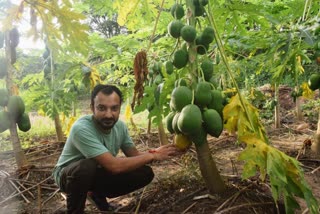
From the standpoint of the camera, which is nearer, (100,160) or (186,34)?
(186,34)

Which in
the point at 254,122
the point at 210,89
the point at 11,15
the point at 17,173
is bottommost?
the point at 17,173

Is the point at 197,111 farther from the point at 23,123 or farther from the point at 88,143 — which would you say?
the point at 23,123

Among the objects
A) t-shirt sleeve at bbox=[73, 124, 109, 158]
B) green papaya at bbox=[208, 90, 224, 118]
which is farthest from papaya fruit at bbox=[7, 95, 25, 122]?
green papaya at bbox=[208, 90, 224, 118]

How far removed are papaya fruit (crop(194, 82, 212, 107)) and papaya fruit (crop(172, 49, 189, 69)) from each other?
0.22 meters

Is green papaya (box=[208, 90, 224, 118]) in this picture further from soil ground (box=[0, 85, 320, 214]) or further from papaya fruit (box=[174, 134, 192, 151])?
soil ground (box=[0, 85, 320, 214])

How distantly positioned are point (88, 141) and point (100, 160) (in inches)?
7.0

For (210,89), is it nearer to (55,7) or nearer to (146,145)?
(55,7)

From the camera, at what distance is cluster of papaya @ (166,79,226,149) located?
2037mm

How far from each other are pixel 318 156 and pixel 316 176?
63 cm

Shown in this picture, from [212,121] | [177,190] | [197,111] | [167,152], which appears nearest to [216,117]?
[212,121]

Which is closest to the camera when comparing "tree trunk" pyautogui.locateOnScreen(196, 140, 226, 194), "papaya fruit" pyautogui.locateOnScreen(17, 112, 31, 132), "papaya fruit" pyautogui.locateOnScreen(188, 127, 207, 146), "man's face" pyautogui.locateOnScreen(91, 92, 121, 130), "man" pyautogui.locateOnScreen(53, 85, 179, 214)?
"papaya fruit" pyautogui.locateOnScreen(188, 127, 207, 146)

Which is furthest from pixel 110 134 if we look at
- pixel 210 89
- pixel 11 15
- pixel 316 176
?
pixel 316 176

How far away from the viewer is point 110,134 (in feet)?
9.92

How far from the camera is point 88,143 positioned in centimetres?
271
